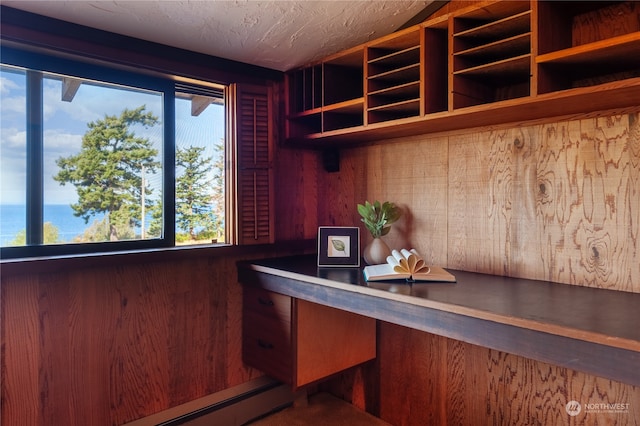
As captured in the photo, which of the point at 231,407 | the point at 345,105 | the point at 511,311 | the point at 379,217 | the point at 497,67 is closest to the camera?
the point at 511,311

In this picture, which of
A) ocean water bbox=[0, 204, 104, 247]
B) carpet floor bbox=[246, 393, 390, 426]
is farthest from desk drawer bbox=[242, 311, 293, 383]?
ocean water bbox=[0, 204, 104, 247]

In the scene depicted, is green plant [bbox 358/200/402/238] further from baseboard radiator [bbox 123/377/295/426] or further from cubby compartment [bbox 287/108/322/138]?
baseboard radiator [bbox 123/377/295/426]

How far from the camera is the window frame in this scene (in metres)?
1.65

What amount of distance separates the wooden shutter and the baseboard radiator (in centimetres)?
82

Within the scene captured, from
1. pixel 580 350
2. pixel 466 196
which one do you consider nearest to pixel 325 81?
pixel 466 196

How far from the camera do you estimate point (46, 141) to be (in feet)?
5.59

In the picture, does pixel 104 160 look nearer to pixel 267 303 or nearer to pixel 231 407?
pixel 267 303

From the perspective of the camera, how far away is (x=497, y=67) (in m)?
1.51

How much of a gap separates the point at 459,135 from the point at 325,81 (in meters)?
0.73

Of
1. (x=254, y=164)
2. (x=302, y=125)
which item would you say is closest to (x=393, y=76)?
(x=302, y=125)

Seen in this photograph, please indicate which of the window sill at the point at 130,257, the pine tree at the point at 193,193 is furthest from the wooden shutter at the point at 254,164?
the pine tree at the point at 193,193

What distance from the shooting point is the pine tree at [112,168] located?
1786mm

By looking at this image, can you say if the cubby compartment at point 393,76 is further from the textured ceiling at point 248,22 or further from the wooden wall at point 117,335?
the wooden wall at point 117,335

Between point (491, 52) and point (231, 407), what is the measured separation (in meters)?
2.09
